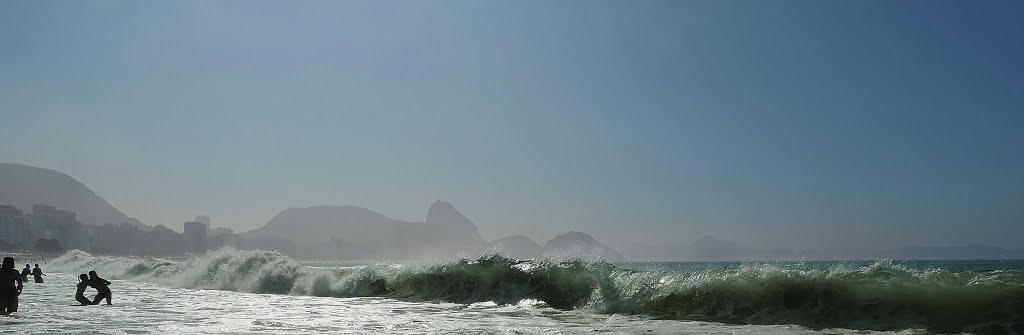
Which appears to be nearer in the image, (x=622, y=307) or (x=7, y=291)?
(x=7, y=291)

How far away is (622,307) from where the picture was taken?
18.2 meters

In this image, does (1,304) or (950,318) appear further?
(1,304)

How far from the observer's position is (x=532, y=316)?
55.6 feet

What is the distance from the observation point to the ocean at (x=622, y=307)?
43.9 feet

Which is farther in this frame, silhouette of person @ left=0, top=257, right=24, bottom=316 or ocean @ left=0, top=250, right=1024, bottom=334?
silhouette of person @ left=0, top=257, right=24, bottom=316

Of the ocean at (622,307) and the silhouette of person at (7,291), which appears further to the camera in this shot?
the silhouette of person at (7,291)

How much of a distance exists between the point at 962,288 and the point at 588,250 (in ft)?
43.8

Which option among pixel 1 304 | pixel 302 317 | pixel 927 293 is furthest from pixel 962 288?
pixel 1 304

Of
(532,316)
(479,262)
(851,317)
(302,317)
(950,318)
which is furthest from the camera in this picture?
(479,262)

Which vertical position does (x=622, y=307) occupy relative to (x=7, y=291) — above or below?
below

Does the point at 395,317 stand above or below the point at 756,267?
below

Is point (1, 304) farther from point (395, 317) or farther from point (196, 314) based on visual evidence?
point (395, 317)

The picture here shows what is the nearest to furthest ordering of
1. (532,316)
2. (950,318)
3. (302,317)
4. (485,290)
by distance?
(950,318)
(302,317)
(532,316)
(485,290)

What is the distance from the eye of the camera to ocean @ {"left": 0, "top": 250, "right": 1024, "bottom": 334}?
13.4 m
